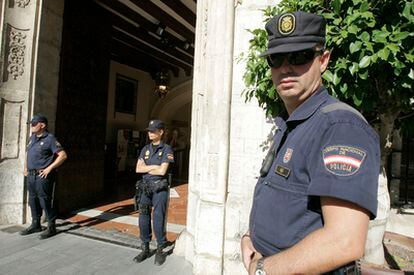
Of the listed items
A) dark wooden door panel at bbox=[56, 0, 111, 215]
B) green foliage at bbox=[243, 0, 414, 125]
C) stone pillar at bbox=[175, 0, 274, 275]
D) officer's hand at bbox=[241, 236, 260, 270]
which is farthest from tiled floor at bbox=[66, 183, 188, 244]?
green foliage at bbox=[243, 0, 414, 125]

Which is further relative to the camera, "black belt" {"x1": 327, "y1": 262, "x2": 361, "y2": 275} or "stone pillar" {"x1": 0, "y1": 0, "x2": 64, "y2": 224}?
"stone pillar" {"x1": 0, "y1": 0, "x2": 64, "y2": 224}

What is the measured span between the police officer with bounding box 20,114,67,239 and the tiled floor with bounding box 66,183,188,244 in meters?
0.84

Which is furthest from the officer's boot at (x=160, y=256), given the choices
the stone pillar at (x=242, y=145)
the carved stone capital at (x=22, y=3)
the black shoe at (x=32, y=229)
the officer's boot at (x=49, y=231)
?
the carved stone capital at (x=22, y=3)

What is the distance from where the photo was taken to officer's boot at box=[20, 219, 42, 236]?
4.54m

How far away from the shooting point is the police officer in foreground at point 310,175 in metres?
0.83

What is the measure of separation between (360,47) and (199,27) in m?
2.67

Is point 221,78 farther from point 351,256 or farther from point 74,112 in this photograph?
point 74,112

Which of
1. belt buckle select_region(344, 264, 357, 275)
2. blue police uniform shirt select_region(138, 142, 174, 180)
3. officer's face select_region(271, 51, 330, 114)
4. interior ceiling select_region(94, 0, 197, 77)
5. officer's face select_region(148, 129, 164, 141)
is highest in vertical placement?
interior ceiling select_region(94, 0, 197, 77)

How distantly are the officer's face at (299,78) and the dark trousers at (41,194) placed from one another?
14.5 ft

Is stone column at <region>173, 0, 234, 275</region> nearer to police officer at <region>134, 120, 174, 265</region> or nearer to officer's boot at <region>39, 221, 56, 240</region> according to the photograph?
police officer at <region>134, 120, 174, 265</region>

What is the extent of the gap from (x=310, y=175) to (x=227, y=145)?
243cm

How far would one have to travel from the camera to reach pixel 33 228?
4.64m

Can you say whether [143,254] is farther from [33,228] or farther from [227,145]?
[33,228]

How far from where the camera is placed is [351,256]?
0.83 m
